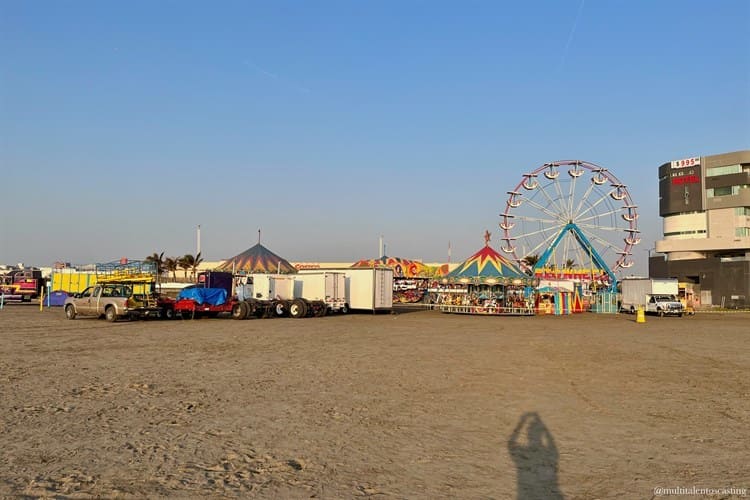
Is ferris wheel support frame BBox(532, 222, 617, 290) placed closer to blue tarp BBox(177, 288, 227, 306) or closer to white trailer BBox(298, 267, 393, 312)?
white trailer BBox(298, 267, 393, 312)

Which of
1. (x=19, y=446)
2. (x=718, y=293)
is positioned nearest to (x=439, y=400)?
(x=19, y=446)

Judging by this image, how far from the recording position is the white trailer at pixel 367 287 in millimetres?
41375

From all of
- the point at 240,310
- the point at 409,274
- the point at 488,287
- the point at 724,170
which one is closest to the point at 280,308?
the point at 240,310

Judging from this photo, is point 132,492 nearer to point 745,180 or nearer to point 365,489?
point 365,489

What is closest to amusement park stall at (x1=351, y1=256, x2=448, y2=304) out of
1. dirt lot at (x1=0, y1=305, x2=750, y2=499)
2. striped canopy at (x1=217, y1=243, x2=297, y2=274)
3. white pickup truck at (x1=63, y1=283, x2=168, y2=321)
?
striped canopy at (x1=217, y1=243, x2=297, y2=274)

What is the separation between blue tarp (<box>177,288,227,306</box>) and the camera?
3403 cm

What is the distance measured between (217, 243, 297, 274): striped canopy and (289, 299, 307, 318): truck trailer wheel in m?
33.0

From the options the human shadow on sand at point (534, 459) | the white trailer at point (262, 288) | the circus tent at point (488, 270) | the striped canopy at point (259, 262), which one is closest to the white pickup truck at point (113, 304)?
the white trailer at point (262, 288)

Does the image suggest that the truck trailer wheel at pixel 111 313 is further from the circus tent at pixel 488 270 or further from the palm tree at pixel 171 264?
the palm tree at pixel 171 264

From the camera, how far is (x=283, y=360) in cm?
1641

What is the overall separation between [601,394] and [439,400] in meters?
3.18

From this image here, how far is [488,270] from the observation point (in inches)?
1730

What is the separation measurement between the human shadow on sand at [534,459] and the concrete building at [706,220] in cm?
7409

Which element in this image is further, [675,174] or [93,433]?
[675,174]
